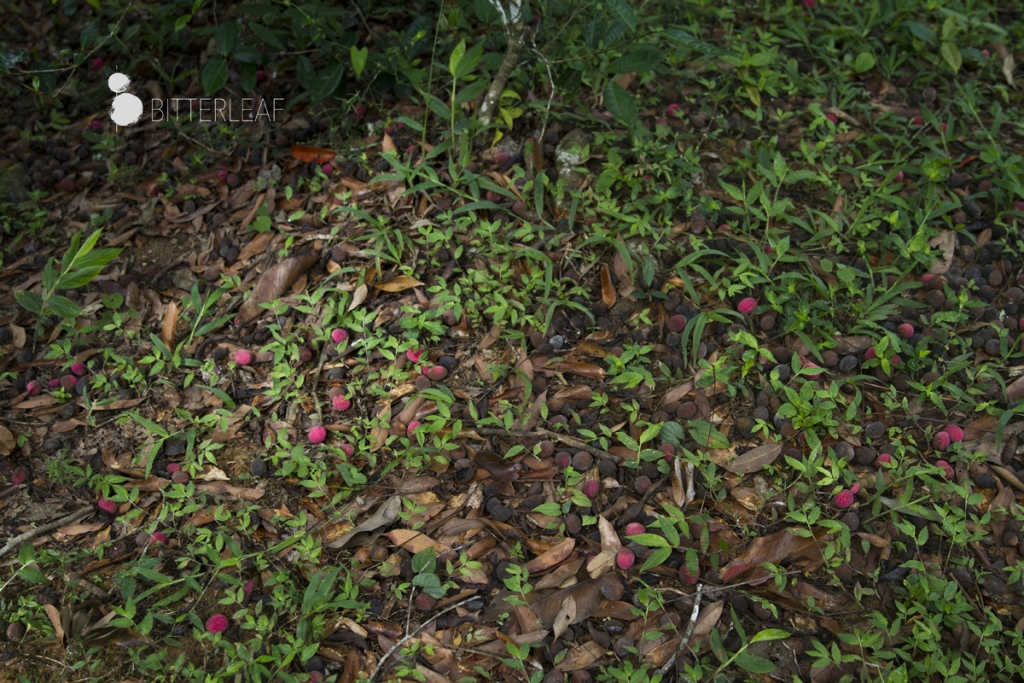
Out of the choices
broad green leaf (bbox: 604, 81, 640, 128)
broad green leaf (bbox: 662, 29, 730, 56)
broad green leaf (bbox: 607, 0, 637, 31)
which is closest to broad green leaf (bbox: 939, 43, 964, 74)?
broad green leaf (bbox: 662, 29, 730, 56)

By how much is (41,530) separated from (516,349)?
164 centimetres

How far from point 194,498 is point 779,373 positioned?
2.03 metres

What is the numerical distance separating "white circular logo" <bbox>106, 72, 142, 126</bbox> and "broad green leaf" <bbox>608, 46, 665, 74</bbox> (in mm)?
2294

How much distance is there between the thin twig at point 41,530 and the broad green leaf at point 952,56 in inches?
164

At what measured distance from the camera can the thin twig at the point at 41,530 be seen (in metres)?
2.24

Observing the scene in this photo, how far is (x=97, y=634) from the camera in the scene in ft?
6.82

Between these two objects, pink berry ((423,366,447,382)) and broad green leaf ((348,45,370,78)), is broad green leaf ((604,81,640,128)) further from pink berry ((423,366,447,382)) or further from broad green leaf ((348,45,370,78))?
pink berry ((423,366,447,382))

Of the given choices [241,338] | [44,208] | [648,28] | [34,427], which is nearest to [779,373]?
[648,28]

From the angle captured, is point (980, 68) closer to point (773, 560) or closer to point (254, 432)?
point (773, 560)

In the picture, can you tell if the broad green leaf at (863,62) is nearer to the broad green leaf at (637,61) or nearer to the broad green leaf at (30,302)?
the broad green leaf at (637,61)

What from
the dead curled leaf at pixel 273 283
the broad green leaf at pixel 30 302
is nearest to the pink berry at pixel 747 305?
the dead curled leaf at pixel 273 283

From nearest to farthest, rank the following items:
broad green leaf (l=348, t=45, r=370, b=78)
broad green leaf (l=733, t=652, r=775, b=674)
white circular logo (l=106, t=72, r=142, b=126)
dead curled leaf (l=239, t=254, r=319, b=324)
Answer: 1. broad green leaf (l=733, t=652, r=775, b=674)
2. dead curled leaf (l=239, t=254, r=319, b=324)
3. broad green leaf (l=348, t=45, r=370, b=78)
4. white circular logo (l=106, t=72, r=142, b=126)

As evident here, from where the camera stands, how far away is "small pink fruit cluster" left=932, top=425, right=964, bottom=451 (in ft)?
7.95

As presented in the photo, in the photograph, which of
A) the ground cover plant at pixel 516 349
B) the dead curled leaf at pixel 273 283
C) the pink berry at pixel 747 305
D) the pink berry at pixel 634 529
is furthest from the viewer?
the dead curled leaf at pixel 273 283
